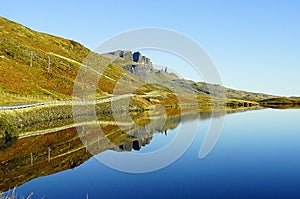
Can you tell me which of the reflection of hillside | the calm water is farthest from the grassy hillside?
the calm water

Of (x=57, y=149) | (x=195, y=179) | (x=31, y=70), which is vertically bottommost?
(x=195, y=179)

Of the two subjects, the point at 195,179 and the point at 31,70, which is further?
the point at 31,70

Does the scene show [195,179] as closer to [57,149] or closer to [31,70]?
[57,149]

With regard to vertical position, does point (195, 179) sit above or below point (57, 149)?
below

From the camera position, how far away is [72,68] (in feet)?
415

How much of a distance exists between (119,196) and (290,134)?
43.0 m

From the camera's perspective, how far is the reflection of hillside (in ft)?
94.5

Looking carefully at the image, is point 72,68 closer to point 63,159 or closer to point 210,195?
point 63,159

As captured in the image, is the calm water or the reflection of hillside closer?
the calm water

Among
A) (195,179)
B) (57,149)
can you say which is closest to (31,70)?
(57,149)

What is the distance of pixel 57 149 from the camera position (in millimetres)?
39250

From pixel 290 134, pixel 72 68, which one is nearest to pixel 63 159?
pixel 290 134

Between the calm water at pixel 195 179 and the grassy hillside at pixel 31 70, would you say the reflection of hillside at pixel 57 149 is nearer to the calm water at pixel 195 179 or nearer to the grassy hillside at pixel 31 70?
the calm water at pixel 195 179

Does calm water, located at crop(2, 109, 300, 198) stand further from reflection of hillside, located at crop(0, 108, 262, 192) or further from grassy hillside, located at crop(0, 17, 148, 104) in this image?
grassy hillside, located at crop(0, 17, 148, 104)
